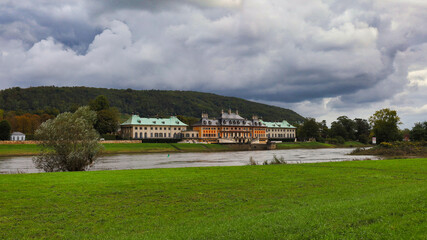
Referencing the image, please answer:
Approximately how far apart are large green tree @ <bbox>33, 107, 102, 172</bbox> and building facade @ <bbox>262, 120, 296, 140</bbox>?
128838 mm

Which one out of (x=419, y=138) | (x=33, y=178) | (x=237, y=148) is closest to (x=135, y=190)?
(x=33, y=178)

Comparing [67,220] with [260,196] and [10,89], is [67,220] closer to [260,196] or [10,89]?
[260,196]

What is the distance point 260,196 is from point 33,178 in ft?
41.2

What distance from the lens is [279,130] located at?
162 meters

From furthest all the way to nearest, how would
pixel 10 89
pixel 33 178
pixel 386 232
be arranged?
pixel 10 89
pixel 33 178
pixel 386 232

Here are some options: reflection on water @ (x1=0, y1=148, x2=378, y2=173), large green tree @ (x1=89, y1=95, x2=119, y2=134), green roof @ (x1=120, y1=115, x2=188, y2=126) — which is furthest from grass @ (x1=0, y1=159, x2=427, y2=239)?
green roof @ (x1=120, y1=115, x2=188, y2=126)

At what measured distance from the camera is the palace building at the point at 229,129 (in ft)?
436

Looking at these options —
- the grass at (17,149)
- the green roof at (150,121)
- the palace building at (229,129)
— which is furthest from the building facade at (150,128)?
the grass at (17,149)

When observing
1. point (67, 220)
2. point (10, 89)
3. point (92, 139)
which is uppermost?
point (10, 89)

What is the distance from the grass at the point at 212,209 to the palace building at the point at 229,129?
366 feet

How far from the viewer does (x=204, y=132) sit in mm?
133125

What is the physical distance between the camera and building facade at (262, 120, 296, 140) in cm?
15938

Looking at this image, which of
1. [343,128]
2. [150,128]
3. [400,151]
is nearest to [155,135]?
[150,128]

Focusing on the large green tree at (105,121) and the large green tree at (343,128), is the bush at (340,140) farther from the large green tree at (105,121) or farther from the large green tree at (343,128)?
the large green tree at (105,121)
